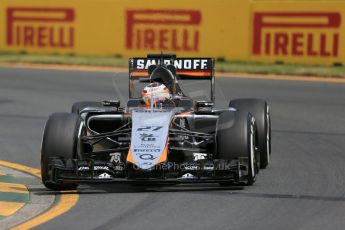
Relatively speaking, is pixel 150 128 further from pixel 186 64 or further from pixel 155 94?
pixel 186 64

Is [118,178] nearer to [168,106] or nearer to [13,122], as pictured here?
[168,106]

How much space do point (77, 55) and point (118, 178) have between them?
55.2 ft

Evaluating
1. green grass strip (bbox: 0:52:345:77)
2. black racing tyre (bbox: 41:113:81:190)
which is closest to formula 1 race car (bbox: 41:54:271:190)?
black racing tyre (bbox: 41:113:81:190)

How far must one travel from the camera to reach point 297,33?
24.9 meters

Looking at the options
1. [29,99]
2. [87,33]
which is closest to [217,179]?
[29,99]

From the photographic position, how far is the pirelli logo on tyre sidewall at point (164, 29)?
2589 cm

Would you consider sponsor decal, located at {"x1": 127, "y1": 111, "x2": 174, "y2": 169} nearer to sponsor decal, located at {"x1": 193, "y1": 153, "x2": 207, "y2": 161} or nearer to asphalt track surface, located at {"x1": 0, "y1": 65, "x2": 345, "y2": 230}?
asphalt track surface, located at {"x1": 0, "y1": 65, "x2": 345, "y2": 230}

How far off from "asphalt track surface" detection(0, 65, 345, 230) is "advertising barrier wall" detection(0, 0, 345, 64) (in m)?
3.36

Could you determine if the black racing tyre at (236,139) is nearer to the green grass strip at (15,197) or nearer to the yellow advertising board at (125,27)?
the green grass strip at (15,197)

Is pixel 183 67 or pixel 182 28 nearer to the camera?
pixel 183 67

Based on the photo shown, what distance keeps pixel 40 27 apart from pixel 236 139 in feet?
56.0

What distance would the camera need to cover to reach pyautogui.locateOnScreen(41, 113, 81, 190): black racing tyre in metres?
10.9

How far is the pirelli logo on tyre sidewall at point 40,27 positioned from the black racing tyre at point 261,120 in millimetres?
14734

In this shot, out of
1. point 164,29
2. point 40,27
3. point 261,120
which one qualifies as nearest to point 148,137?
point 261,120
